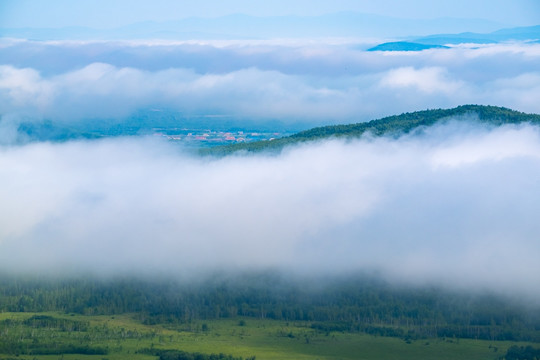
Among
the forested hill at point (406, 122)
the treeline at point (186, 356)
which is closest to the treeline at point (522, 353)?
the treeline at point (186, 356)

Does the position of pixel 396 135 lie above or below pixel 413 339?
above

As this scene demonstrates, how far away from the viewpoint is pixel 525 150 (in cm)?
12475

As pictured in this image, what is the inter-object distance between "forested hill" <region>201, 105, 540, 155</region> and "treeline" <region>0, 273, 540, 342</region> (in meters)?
38.7

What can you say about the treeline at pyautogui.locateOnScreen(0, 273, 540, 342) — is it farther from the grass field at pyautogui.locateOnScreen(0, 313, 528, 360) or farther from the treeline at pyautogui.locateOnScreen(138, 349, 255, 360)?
the treeline at pyautogui.locateOnScreen(138, 349, 255, 360)

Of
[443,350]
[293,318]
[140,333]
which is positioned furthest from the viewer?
[293,318]

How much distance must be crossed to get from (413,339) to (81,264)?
151ft

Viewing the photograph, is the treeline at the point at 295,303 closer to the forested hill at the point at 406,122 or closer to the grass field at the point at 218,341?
the grass field at the point at 218,341

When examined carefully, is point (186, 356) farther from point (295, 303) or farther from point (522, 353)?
point (522, 353)

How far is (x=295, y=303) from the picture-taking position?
3947 inches

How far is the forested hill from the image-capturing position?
5305 inches

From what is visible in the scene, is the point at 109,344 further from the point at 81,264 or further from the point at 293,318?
the point at 81,264

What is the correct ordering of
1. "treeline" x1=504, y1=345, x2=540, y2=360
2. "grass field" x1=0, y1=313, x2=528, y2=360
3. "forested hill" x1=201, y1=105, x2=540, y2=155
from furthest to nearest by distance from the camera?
"forested hill" x1=201, y1=105, x2=540, y2=155
"grass field" x1=0, y1=313, x2=528, y2=360
"treeline" x1=504, y1=345, x2=540, y2=360

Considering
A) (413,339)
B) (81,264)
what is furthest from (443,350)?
(81,264)

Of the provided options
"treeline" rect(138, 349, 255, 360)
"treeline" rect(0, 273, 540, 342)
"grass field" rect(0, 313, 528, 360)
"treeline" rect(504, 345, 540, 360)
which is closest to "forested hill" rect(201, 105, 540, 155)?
"treeline" rect(0, 273, 540, 342)
